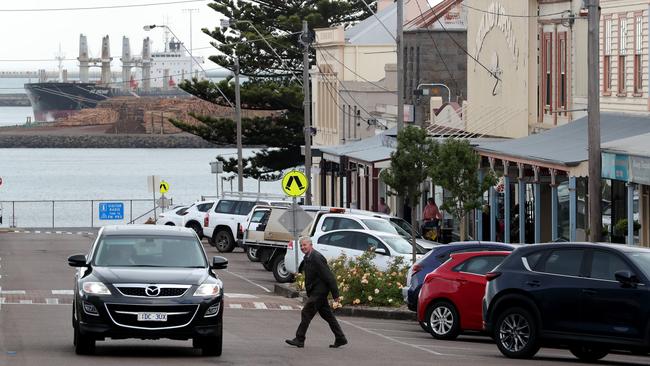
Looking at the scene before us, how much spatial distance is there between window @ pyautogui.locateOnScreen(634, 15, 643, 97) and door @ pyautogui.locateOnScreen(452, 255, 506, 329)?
12635mm

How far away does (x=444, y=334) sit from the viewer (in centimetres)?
2231

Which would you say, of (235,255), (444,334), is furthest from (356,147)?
(444,334)

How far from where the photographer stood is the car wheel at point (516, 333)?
59.7 feet

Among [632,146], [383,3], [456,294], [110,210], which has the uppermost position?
[383,3]

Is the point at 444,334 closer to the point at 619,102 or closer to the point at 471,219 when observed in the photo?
the point at 619,102

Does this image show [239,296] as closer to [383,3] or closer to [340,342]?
[340,342]

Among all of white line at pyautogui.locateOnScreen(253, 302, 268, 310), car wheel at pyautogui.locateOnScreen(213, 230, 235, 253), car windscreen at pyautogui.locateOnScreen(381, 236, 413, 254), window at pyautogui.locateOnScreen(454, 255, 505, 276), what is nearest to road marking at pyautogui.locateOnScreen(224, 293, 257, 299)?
white line at pyautogui.locateOnScreen(253, 302, 268, 310)

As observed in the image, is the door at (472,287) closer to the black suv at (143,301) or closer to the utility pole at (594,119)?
the utility pole at (594,119)

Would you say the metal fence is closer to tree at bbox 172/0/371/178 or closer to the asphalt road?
tree at bbox 172/0/371/178

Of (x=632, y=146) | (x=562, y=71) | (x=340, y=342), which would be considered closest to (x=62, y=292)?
(x=632, y=146)

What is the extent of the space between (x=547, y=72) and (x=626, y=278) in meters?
24.5

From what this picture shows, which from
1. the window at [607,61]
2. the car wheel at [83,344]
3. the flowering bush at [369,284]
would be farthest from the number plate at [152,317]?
the window at [607,61]

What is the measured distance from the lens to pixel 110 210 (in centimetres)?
6975

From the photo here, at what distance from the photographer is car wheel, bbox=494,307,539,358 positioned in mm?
18188
